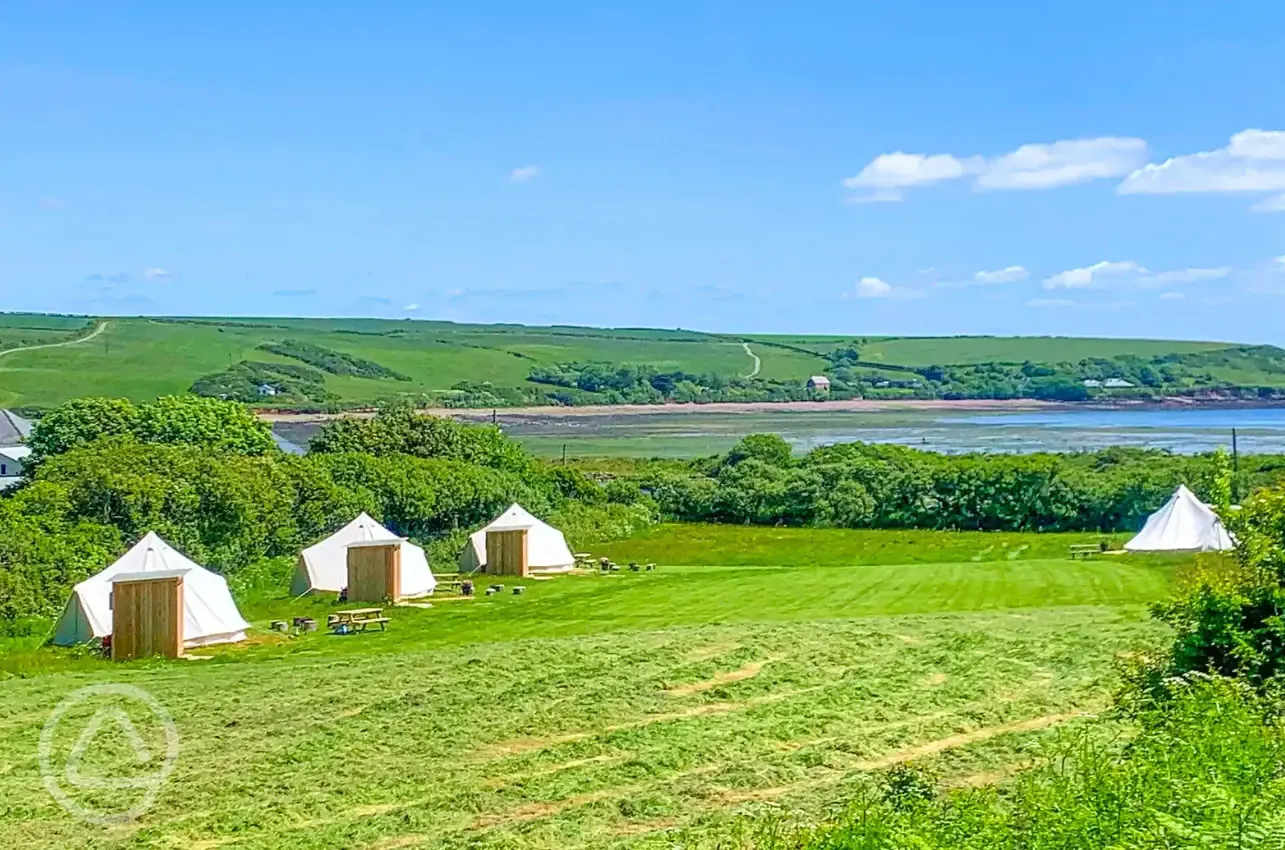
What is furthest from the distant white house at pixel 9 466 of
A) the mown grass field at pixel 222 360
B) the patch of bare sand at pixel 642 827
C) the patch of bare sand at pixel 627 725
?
the patch of bare sand at pixel 642 827

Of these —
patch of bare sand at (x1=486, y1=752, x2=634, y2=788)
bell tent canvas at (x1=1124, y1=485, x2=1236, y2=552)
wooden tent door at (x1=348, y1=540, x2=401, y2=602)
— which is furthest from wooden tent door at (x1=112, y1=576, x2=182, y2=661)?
bell tent canvas at (x1=1124, y1=485, x2=1236, y2=552)

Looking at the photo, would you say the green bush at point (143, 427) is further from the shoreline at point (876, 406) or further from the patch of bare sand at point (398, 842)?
the shoreline at point (876, 406)

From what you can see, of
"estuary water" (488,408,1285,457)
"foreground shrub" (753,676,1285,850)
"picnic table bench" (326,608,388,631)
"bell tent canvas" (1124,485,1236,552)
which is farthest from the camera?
"estuary water" (488,408,1285,457)

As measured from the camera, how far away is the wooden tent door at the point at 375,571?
3809 centimetres

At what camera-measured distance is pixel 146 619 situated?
29219mm

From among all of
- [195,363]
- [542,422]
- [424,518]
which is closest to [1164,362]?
[542,422]

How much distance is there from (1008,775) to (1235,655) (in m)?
2.96

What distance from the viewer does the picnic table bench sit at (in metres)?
32.5

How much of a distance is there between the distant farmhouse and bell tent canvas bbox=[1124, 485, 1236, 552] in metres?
44.8

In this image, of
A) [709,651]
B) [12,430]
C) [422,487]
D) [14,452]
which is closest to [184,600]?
[709,651]

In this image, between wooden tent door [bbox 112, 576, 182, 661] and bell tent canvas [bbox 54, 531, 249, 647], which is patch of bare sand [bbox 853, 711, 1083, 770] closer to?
wooden tent door [bbox 112, 576, 182, 661]

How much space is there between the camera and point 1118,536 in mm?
56594

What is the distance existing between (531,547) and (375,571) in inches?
334

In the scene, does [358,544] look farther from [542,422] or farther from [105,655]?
[542,422]
